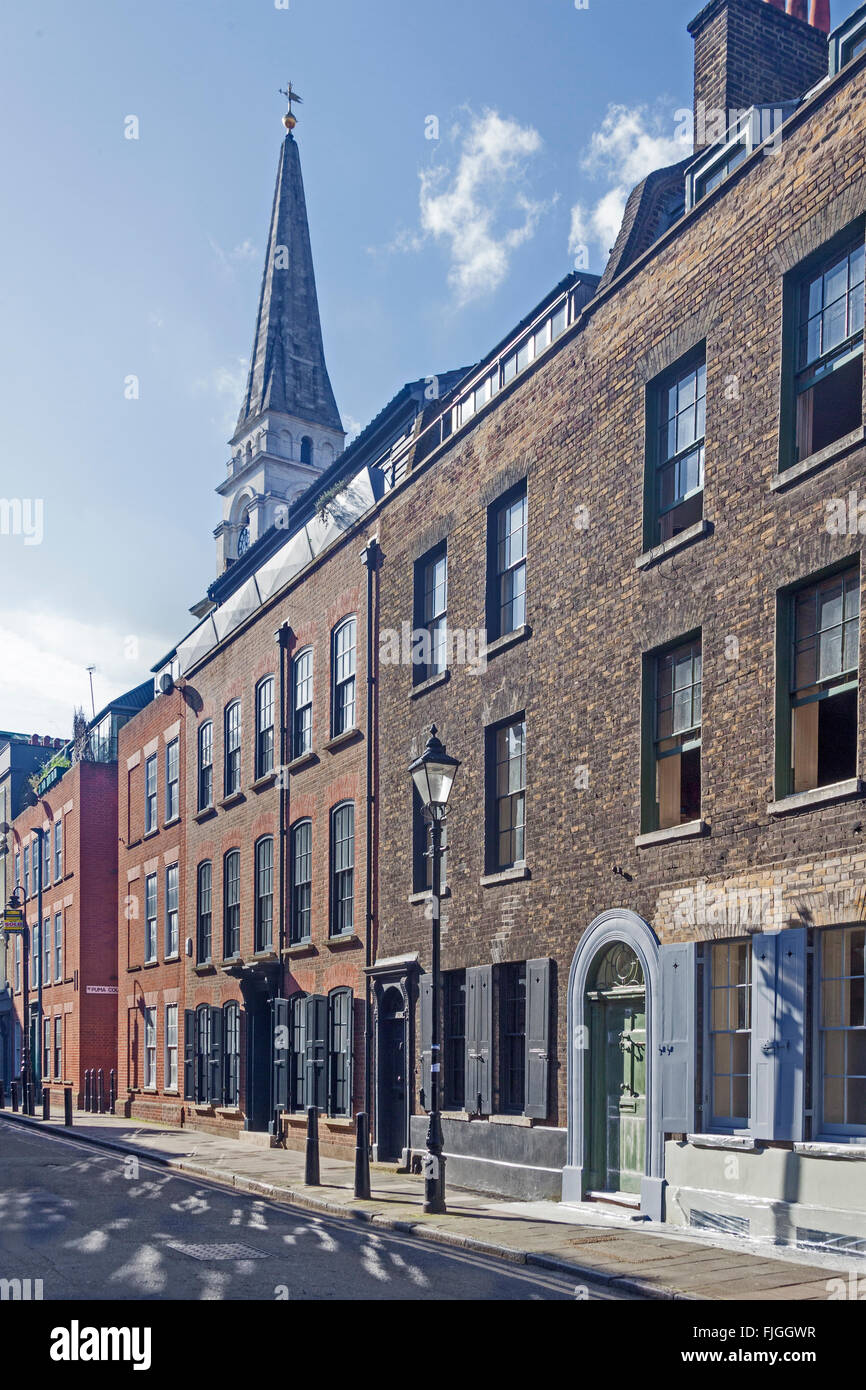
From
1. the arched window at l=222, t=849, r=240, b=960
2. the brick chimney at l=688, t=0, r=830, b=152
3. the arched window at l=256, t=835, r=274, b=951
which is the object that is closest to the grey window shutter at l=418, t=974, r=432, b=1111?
the arched window at l=256, t=835, r=274, b=951

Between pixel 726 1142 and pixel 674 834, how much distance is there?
308cm

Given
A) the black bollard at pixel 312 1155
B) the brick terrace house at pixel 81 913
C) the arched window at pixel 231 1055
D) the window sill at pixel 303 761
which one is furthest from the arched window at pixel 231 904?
the brick terrace house at pixel 81 913

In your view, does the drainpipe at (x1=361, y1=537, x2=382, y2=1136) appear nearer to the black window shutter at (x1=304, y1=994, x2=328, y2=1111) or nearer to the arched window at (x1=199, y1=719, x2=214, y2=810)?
the black window shutter at (x1=304, y1=994, x2=328, y2=1111)

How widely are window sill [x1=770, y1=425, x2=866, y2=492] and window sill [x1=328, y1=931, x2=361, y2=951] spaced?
11863 mm

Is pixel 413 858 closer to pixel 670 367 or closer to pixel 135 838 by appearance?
pixel 670 367

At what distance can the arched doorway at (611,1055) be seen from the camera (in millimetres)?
14852

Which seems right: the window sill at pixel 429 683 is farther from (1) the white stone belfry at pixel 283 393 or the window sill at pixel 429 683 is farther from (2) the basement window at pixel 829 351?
(1) the white stone belfry at pixel 283 393

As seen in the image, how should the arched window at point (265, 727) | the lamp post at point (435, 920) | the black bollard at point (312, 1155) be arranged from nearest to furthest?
the lamp post at point (435, 920)
the black bollard at point (312, 1155)
the arched window at point (265, 727)

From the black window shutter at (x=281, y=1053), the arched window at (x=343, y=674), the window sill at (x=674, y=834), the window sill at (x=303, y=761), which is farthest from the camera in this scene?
the black window shutter at (x=281, y=1053)

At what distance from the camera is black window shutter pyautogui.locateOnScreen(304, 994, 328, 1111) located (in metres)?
23.5

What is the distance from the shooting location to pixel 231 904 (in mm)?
29531

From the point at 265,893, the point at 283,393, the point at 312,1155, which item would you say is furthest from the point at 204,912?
the point at 283,393

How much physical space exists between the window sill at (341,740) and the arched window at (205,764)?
7605 mm

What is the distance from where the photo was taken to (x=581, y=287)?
1889 cm
